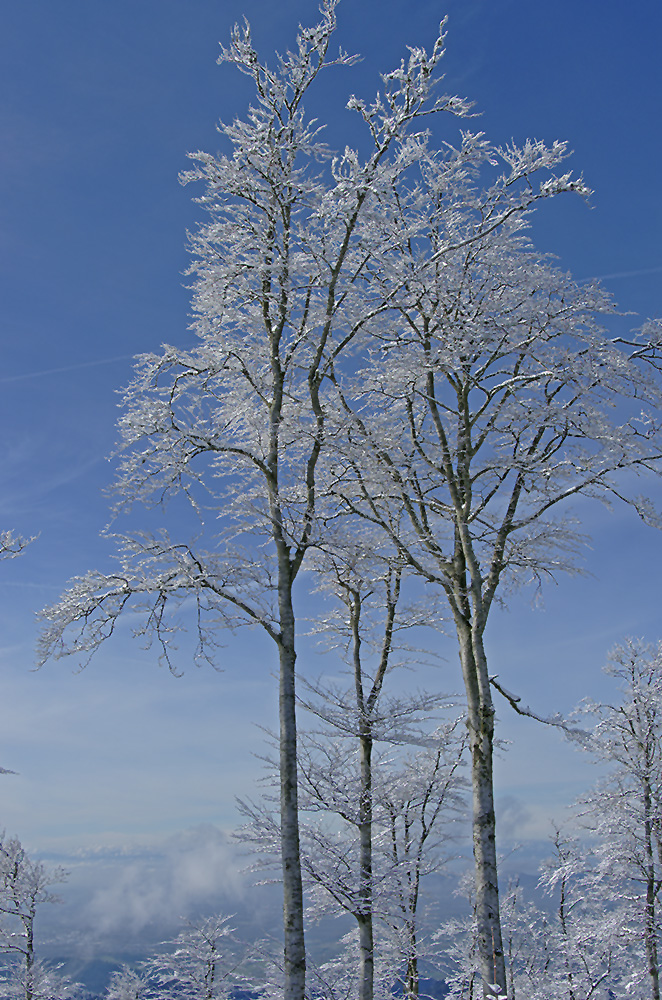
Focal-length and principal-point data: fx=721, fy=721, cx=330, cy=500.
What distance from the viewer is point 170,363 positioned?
10227 millimetres

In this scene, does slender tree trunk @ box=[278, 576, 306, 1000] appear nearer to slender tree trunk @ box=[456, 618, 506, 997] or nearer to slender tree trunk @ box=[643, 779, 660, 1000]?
slender tree trunk @ box=[456, 618, 506, 997]

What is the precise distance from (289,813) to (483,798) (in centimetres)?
287

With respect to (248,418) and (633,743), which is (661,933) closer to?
(633,743)

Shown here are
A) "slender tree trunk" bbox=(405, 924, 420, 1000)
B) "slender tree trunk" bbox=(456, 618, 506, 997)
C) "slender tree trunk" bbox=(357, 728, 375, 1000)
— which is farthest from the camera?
"slender tree trunk" bbox=(405, 924, 420, 1000)

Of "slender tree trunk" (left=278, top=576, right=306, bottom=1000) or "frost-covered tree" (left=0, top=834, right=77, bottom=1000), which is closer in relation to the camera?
"slender tree trunk" (left=278, top=576, right=306, bottom=1000)

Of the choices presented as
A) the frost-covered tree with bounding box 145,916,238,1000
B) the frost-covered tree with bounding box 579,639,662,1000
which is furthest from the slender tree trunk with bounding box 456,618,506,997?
the frost-covered tree with bounding box 145,916,238,1000

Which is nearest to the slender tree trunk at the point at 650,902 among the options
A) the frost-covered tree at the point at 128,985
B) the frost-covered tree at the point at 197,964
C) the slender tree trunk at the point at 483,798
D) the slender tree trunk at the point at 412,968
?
the slender tree trunk at the point at 412,968

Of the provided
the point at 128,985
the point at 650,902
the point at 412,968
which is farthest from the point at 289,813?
the point at 128,985

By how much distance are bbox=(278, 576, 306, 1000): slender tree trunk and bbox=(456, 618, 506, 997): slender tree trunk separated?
2.22m

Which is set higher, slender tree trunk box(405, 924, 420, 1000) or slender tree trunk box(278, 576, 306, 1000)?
slender tree trunk box(278, 576, 306, 1000)

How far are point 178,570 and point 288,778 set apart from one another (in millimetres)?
2826

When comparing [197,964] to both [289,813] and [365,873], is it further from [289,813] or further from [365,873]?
[289,813]

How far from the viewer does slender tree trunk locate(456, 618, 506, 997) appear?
8.96 m

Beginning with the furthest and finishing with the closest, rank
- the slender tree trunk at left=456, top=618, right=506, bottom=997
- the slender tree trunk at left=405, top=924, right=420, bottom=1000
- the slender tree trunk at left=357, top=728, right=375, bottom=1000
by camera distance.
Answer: the slender tree trunk at left=405, top=924, right=420, bottom=1000 → the slender tree trunk at left=357, top=728, right=375, bottom=1000 → the slender tree trunk at left=456, top=618, right=506, bottom=997
